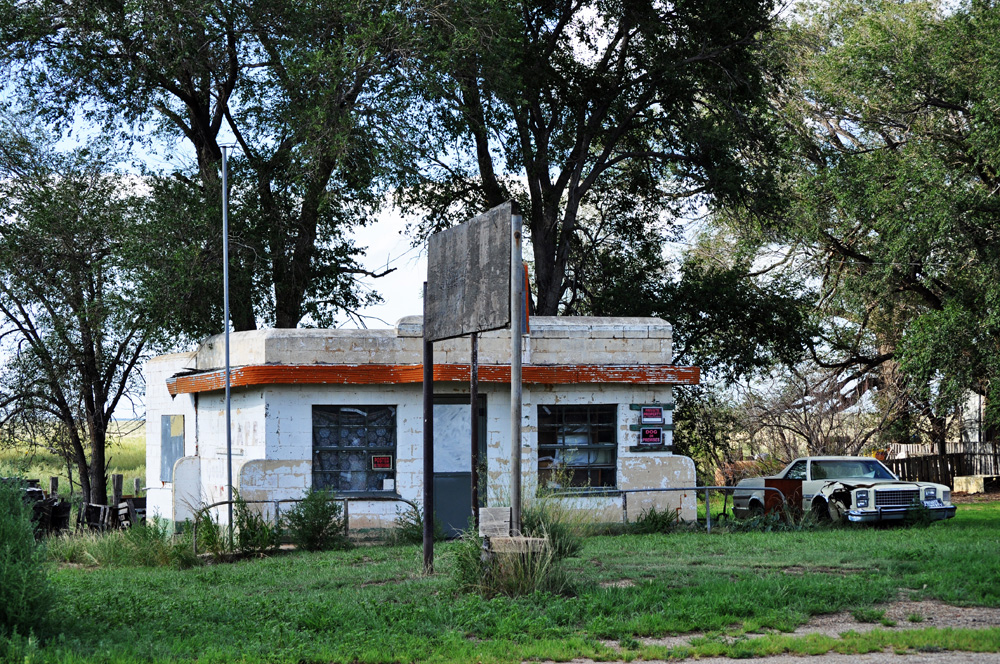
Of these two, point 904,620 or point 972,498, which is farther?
point 972,498

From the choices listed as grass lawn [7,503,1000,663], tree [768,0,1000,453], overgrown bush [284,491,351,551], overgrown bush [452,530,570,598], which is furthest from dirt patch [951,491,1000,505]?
overgrown bush [452,530,570,598]

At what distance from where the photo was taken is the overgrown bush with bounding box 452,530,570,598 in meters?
10.8

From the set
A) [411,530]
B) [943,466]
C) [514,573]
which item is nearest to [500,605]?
[514,573]

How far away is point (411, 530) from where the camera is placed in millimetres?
17281

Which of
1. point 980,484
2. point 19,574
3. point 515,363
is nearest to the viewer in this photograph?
point 19,574

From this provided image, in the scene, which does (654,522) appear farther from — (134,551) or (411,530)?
(134,551)

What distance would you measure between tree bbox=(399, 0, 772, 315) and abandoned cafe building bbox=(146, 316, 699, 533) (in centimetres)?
803

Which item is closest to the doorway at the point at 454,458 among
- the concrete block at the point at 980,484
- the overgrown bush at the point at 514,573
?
the overgrown bush at the point at 514,573

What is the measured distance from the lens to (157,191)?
938 inches

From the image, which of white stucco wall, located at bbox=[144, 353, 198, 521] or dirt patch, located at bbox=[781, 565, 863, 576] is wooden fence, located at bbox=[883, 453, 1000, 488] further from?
dirt patch, located at bbox=[781, 565, 863, 576]

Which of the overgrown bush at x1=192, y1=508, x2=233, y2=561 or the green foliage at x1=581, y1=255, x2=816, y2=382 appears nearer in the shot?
the overgrown bush at x1=192, y1=508, x2=233, y2=561

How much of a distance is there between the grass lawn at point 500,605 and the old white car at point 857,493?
140 inches

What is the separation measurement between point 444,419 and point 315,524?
3.40 m

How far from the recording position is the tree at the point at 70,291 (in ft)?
77.9
